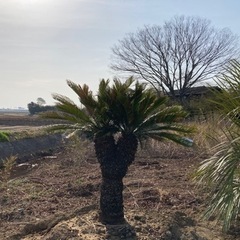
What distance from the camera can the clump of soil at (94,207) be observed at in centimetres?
511

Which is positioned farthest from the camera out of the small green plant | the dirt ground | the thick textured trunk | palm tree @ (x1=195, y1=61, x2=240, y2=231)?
the small green plant

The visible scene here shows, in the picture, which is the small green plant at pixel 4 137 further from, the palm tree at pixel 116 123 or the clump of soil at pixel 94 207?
the palm tree at pixel 116 123

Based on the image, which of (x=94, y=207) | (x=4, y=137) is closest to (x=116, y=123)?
(x=94, y=207)

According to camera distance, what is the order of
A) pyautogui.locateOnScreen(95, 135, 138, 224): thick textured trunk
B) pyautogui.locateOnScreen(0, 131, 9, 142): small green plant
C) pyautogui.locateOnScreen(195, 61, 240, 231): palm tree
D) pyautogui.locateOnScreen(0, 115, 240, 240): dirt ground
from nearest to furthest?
pyautogui.locateOnScreen(195, 61, 240, 231): palm tree
pyautogui.locateOnScreen(0, 115, 240, 240): dirt ground
pyautogui.locateOnScreen(95, 135, 138, 224): thick textured trunk
pyautogui.locateOnScreen(0, 131, 9, 142): small green plant

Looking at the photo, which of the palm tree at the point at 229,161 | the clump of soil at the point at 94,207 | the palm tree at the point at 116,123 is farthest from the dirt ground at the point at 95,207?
the palm tree at the point at 229,161

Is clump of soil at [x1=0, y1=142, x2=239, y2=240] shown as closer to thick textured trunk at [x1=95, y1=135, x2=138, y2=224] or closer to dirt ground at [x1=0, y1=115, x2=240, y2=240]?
dirt ground at [x1=0, y1=115, x2=240, y2=240]

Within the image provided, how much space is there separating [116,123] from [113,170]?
Result: 0.73 metres

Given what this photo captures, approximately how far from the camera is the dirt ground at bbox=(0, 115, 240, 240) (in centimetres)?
511

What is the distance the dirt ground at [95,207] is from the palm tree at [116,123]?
430 mm

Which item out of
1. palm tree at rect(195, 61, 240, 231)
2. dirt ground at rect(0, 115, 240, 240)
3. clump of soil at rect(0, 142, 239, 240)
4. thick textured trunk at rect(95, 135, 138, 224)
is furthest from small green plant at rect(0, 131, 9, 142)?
palm tree at rect(195, 61, 240, 231)

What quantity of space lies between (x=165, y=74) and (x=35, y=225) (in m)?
33.7

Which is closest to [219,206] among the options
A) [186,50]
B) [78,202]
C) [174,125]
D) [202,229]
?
[202,229]

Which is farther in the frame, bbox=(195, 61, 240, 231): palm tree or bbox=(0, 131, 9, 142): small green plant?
bbox=(0, 131, 9, 142): small green plant

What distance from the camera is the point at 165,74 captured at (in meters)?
38.2
